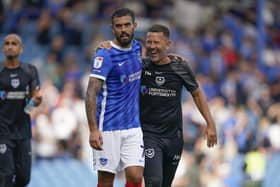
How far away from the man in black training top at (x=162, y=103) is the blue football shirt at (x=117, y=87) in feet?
1.31

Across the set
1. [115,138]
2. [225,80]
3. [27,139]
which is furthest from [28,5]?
[115,138]

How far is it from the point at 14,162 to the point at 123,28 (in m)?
2.86

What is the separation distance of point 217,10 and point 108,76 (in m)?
15.7

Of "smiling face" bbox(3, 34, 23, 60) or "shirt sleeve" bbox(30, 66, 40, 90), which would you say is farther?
"shirt sleeve" bbox(30, 66, 40, 90)

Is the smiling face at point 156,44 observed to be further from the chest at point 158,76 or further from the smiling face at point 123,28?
the smiling face at point 123,28

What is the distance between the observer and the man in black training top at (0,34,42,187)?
1198 centimetres

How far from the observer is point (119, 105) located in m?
10.5

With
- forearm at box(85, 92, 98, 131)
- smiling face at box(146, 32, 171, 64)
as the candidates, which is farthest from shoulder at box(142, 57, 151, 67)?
forearm at box(85, 92, 98, 131)

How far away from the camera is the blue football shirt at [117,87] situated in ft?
33.9

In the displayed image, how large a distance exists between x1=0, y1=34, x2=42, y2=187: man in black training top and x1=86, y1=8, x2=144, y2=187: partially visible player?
168 centimetres

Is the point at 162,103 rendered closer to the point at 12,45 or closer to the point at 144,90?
the point at 144,90

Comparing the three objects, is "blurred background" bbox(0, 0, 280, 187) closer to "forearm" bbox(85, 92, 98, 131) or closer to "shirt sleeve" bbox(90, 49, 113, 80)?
"shirt sleeve" bbox(90, 49, 113, 80)

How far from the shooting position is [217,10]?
84.5ft

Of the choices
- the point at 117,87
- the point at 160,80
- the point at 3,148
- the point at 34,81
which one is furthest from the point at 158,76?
the point at 3,148
